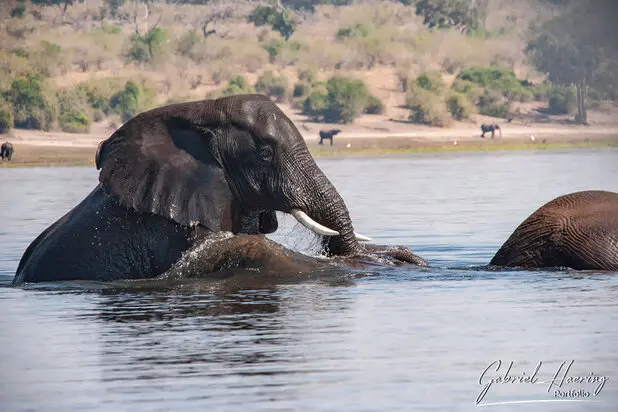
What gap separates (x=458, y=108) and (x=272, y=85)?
574cm

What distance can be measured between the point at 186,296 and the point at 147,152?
39.4 inches

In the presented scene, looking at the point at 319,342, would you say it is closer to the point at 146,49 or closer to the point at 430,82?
the point at 430,82

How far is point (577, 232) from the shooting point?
9617mm

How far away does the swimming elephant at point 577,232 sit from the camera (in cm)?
959

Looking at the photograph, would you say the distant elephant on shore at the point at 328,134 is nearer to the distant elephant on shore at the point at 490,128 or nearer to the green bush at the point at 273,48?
the distant elephant on shore at the point at 490,128

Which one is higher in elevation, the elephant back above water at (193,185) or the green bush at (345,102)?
the elephant back above water at (193,185)

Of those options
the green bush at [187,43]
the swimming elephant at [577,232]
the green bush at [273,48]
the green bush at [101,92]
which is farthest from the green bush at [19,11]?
the swimming elephant at [577,232]

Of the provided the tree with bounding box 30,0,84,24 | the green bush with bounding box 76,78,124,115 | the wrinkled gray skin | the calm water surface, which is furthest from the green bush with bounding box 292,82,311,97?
the wrinkled gray skin

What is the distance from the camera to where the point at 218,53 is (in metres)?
56.9

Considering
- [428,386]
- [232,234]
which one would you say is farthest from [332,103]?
[428,386]

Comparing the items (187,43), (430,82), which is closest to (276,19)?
(187,43)

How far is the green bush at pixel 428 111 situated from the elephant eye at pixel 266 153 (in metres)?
35.3

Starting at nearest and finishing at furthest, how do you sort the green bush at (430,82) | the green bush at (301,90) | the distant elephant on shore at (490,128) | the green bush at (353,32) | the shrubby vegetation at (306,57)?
the distant elephant on shore at (490,128)
the shrubby vegetation at (306,57)
the green bush at (301,90)
the green bush at (430,82)
the green bush at (353,32)

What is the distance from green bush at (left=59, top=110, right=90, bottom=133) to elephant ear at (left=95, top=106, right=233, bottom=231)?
31.9 metres
